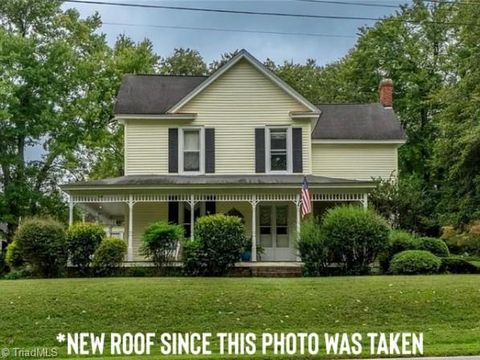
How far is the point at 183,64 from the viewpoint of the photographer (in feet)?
147

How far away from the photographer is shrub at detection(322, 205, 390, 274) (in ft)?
58.3

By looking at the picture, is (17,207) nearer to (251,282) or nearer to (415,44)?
(251,282)

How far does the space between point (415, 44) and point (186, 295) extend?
1115 inches

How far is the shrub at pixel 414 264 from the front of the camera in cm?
1797

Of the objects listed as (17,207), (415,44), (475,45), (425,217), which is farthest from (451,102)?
(17,207)

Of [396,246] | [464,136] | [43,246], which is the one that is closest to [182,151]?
[43,246]

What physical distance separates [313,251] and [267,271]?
181cm

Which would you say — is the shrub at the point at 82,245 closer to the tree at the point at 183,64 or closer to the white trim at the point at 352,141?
the white trim at the point at 352,141

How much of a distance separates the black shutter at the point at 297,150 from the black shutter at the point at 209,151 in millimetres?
3054

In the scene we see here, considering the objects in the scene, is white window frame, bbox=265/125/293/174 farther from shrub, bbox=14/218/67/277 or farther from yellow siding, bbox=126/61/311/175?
shrub, bbox=14/218/67/277

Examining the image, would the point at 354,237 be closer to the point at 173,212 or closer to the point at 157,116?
the point at 173,212

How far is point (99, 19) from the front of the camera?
120 feet

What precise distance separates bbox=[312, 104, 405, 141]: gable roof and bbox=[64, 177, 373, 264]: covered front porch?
3.91 metres

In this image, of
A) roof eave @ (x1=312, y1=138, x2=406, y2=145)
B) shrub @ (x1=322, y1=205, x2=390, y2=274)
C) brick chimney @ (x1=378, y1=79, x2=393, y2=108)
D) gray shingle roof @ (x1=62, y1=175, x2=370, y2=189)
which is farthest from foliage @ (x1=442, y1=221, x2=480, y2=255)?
shrub @ (x1=322, y1=205, x2=390, y2=274)
